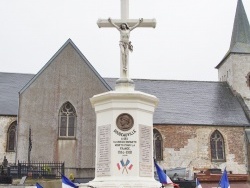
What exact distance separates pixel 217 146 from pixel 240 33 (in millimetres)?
13059

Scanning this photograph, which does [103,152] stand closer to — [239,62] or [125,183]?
[125,183]

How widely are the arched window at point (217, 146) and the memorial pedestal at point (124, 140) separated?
21.9 meters

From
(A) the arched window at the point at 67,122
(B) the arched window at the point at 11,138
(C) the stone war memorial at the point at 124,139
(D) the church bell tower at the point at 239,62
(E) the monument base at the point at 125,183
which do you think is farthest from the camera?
(D) the church bell tower at the point at 239,62

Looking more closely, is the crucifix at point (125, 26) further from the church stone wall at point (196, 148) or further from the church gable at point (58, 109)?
the church stone wall at point (196, 148)

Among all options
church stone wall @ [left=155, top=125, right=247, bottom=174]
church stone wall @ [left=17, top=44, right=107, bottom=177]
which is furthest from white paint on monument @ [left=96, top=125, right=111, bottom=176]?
church stone wall @ [left=155, top=125, right=247, bottom=174]

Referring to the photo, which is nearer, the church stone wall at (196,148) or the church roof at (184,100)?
the church stone wall at (196,148)

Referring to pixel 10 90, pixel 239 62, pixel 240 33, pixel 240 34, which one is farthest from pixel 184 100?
pixel 10 90

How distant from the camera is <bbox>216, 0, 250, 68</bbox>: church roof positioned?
3791cm

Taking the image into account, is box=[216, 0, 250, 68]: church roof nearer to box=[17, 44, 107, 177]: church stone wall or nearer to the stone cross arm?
box=[17, 44, 107, 177]: church stone wall

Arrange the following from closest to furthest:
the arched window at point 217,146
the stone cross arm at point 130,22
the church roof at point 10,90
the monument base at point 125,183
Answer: the monument base at point 125,183
the stone cross arm at point 130,22
the church roof at point 10,90
the arched window at point 217,146

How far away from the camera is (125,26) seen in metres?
10.6

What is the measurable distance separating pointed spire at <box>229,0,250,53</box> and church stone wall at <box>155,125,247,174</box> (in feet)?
32.5

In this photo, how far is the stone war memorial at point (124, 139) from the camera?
927 centimetres

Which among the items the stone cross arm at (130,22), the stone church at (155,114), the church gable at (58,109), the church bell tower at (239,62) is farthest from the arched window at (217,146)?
the stone cross arm at (130,22)
